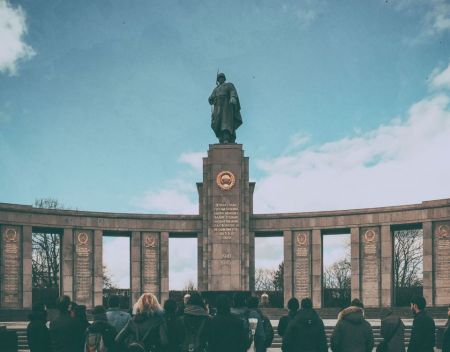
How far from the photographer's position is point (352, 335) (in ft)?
35.4

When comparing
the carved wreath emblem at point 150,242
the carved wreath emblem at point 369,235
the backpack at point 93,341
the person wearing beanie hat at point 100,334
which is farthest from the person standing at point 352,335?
the carved wreath emblem at point 150,242

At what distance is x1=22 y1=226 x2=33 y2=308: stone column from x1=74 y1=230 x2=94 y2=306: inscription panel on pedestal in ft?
7.20

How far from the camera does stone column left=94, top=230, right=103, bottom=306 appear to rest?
3650 cm

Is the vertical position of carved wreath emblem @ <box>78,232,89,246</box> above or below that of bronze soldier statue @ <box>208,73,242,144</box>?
below

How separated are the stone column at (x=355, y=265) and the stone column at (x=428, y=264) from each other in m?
3.20

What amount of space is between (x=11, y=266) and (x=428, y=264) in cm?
1914

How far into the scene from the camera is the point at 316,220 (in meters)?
37.2

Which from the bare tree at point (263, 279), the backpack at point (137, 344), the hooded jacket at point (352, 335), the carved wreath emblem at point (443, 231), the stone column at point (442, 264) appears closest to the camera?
the backpack at point (137, 344)

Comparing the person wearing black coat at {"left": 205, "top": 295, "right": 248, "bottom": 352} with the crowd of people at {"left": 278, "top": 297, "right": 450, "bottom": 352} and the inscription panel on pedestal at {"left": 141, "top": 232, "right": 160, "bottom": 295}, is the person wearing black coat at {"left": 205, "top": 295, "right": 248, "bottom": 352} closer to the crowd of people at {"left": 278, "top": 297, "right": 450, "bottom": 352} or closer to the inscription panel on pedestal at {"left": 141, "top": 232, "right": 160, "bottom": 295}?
the crowd of people at {"left": 278, "top": 297, "right": 450, "bottom": 352}

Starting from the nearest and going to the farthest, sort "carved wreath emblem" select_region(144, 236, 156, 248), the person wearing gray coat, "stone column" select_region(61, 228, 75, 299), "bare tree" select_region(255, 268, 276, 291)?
the person wearing gray coat
"stone column" select_region(61, 228, 75, 299)
"carved wreath emblem" select_region(144, 236, 156, 248)
"bare tree" select_region(255, 268, 276, 291)

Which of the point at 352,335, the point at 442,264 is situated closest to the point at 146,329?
the point at 352,335

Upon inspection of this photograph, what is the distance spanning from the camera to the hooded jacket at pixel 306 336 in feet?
36.1

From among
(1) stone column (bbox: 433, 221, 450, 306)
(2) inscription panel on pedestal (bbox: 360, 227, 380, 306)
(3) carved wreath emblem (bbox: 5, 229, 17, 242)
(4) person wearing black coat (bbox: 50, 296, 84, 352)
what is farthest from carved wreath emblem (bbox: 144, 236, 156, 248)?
(4) person wearing black coat (bbox: 50, 296, 84, 352)

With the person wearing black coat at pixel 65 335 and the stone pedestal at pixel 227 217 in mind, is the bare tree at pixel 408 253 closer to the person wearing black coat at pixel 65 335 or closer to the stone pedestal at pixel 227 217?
the stone pedestal at pixel 227 217
